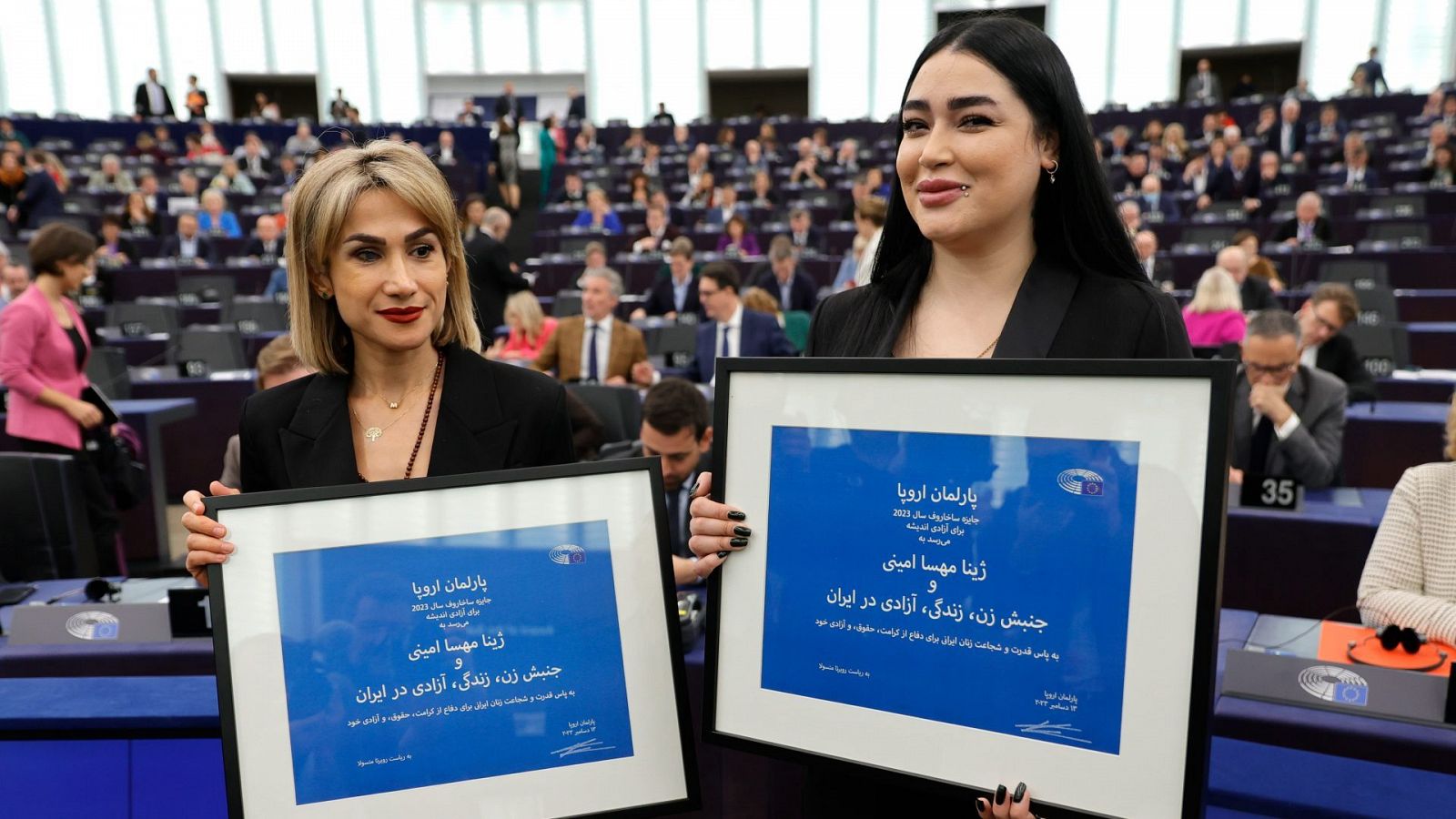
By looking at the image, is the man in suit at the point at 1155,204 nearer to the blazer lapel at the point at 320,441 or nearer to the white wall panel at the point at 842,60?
the blazer lapel at the point at 320,441

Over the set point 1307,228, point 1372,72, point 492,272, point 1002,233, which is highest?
point 1372,72

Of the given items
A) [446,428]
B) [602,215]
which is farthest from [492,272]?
[446,428]

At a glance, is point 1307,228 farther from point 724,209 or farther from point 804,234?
point 724,209

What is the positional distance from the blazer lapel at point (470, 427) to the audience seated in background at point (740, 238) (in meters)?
9.39

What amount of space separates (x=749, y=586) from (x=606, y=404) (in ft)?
10.7

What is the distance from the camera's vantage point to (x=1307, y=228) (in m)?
9.92

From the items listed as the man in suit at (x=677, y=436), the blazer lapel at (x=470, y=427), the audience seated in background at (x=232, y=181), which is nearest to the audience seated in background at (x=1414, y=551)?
the man in suit at (x=677, y=436)

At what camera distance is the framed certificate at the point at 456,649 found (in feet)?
Result: 4.11

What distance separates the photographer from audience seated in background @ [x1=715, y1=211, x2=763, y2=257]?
1092 centimetres

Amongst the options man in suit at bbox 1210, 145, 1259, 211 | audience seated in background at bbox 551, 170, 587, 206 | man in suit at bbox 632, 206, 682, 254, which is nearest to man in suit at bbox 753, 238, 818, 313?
man in suit at bbox 632, 206, 682, 254

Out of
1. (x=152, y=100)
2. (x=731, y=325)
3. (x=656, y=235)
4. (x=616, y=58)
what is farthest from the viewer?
(x=616, y=58)

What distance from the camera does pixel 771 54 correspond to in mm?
23812

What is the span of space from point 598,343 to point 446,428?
4804 mm

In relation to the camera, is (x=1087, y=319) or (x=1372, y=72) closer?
(x=1087, y=319)
